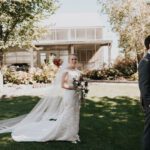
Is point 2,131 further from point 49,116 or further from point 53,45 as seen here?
point 53,45

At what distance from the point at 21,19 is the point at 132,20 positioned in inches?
409

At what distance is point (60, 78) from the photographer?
10398 mm

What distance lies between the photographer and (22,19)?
2439cm

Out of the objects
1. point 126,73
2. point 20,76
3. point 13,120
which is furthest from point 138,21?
point 13,120

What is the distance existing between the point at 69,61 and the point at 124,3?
878 inches

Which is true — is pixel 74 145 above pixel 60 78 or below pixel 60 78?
below

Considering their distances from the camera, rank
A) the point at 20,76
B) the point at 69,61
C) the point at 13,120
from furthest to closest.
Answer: the point at 20,76 < the point at 13,120 < the point at 69,61

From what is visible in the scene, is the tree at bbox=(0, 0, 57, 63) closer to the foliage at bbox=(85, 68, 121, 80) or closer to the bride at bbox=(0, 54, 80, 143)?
the foliage at bbox=(85, 68, 121, 80)

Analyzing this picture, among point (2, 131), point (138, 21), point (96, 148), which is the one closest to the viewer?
point (96, 148)

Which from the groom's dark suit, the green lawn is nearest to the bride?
the green lawn

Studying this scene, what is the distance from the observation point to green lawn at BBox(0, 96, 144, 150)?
30.5ft

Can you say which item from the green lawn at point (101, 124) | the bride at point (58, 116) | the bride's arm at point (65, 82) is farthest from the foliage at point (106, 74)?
the bride's arm at point (65, 82)

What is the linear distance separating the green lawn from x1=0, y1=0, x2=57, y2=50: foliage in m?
7.21

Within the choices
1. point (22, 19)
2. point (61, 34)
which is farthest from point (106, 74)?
point (61, 34)
